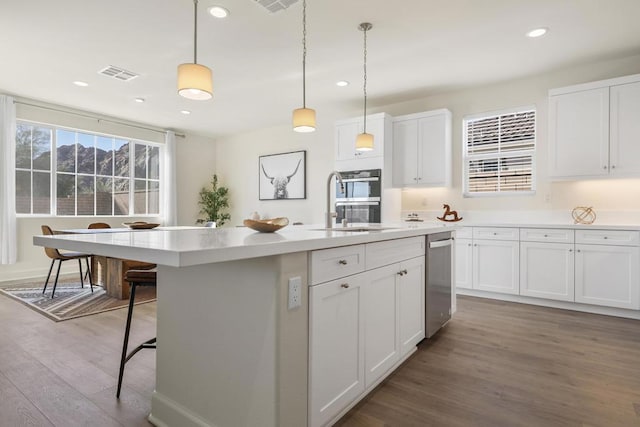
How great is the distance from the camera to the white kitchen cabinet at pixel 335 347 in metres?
1.46

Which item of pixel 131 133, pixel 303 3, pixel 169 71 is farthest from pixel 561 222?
pixel 131 133

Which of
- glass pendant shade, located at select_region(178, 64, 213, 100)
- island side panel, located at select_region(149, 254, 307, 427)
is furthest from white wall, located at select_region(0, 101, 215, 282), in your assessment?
island side panel, located at select_region(149, 254, 307, 427)

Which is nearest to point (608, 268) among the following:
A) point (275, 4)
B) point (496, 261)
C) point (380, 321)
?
point (496, 261)

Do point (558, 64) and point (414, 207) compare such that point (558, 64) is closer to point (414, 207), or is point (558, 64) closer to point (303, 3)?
point (414, 207)

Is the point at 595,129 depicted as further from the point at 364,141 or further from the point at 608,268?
the point at 364,141

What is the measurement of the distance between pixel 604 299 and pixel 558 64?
2626mm

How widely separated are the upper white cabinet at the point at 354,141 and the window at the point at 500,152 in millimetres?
1135

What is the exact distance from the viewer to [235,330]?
1.40m

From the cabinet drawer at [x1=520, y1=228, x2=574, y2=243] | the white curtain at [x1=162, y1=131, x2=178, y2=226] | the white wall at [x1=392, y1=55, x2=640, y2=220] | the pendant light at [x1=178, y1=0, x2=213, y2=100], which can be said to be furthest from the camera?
the white curtain at [x1=162, y1=131, x2=178, y2=226]

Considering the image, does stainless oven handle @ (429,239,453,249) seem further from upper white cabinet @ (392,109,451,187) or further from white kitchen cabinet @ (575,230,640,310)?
upper white cabinet @ (392,109,451,187)

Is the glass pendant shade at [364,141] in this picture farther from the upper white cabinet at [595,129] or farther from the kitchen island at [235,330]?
the upper white cabinet at [595,129]

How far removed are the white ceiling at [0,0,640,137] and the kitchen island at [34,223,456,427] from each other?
2.37 metres

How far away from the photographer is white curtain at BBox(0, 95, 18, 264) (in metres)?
4.86

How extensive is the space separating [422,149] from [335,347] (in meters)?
3.83
